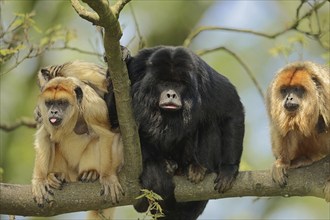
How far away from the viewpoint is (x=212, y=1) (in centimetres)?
1700

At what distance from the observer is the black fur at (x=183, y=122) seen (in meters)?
6.55

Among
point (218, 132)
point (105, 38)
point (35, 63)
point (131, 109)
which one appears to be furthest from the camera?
point (35, 63)

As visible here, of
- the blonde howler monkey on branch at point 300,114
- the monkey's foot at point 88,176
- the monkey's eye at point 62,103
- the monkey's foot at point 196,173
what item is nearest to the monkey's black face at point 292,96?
the blonde howler monkey on branch at point 300,114

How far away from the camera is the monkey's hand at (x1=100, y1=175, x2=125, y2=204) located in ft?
20.5

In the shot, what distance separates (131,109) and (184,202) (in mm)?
1302

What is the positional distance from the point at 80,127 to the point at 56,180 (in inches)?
32.2

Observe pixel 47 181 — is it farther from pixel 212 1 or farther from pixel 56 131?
pixel 212 1

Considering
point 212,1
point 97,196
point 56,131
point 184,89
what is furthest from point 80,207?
point 212,1

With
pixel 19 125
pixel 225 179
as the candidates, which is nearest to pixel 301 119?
pixel 225 179

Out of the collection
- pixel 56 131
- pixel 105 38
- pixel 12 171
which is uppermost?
pixel 105 38

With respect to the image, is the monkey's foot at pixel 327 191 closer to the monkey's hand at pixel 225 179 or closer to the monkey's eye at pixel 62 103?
the monkey's hand at pixel 225 179

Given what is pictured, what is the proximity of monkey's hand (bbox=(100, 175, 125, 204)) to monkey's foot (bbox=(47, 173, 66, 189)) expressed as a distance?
0.35 metres

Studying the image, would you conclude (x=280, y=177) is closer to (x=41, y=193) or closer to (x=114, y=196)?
(x=114, y=196)

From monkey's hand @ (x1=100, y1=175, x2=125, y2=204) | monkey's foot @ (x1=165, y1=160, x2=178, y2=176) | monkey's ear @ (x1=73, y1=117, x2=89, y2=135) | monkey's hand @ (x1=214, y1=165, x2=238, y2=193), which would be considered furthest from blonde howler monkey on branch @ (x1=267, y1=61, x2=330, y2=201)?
monkey's ear @ (x1=73, y1=117, x2=89, y2=135)
